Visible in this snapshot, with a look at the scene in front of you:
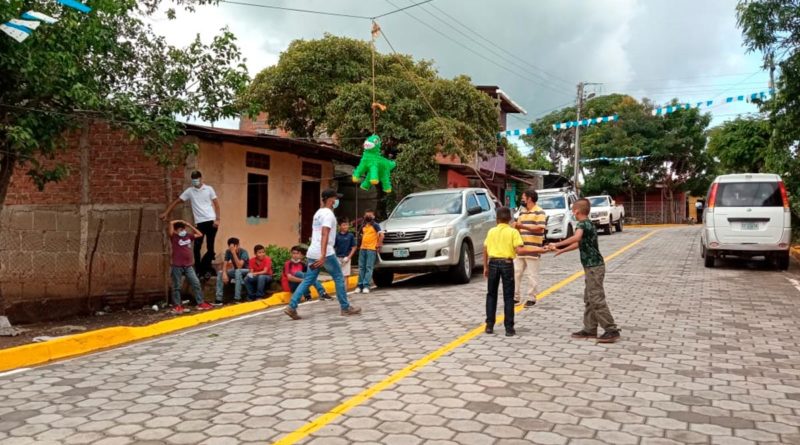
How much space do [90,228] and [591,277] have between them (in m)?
9.68

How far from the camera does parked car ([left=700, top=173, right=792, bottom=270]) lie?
13.7m

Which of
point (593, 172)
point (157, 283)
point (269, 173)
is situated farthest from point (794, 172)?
point (593, 172)

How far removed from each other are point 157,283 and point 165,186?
1.86 metres

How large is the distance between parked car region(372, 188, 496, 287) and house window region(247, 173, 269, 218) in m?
3.53

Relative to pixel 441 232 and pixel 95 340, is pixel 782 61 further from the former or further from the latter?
pixel 95 340

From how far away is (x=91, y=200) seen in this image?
12.3 metres

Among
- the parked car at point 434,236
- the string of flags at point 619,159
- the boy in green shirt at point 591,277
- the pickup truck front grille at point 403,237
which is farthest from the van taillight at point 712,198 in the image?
the string of flags at point 619,159

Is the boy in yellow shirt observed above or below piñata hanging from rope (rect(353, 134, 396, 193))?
below

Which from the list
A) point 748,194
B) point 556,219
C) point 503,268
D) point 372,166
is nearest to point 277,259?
point 372,166

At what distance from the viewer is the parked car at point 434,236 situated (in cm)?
1152

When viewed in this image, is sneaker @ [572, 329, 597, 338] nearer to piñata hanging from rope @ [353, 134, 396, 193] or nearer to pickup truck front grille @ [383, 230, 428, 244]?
pickup truck front grille @ [383, 230, 428, 244]

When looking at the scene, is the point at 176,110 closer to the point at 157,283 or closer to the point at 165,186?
the point at 165,186

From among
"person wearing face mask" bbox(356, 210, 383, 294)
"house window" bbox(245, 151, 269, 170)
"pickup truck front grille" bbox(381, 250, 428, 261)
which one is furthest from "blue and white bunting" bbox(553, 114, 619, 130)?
"person wearing face mask" bbox(356, 210, 383, 294)

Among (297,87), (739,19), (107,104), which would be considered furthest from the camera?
(297,87)
